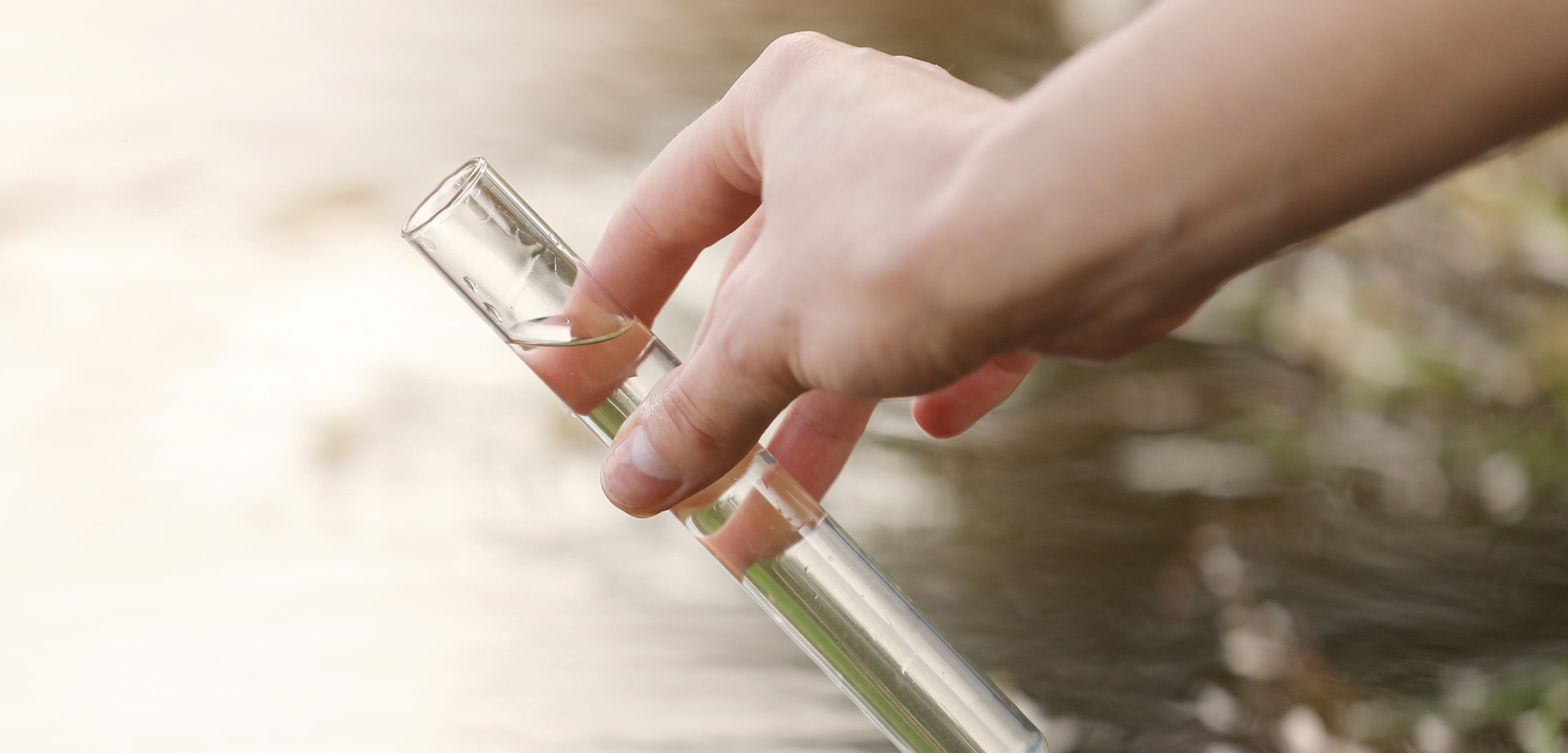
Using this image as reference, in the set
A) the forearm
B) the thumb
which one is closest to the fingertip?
the thumb

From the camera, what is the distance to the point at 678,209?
1.20 feet

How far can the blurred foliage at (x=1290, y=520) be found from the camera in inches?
20.0

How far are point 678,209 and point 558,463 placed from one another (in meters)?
0.23

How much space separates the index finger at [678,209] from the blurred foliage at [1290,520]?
8.9 inches

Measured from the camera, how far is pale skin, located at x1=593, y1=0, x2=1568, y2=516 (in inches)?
7.1

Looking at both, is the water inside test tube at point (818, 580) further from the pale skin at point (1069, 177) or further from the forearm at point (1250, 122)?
the forearm at point (1250, 122)

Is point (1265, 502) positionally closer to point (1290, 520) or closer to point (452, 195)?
point (1290, 520)

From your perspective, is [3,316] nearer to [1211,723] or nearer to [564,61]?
[564,61]

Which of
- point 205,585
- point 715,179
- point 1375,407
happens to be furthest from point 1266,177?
point 205,585

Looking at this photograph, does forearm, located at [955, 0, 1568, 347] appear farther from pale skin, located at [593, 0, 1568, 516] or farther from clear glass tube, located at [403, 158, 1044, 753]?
clear glass tube, located at [403, 158, 1044, 753]

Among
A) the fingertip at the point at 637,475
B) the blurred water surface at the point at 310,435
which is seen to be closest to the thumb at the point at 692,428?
the fingertip at the point at 637,475

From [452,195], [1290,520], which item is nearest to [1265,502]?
[1290,520]

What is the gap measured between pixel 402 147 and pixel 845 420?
32 cm

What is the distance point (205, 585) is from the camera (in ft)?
1.69
